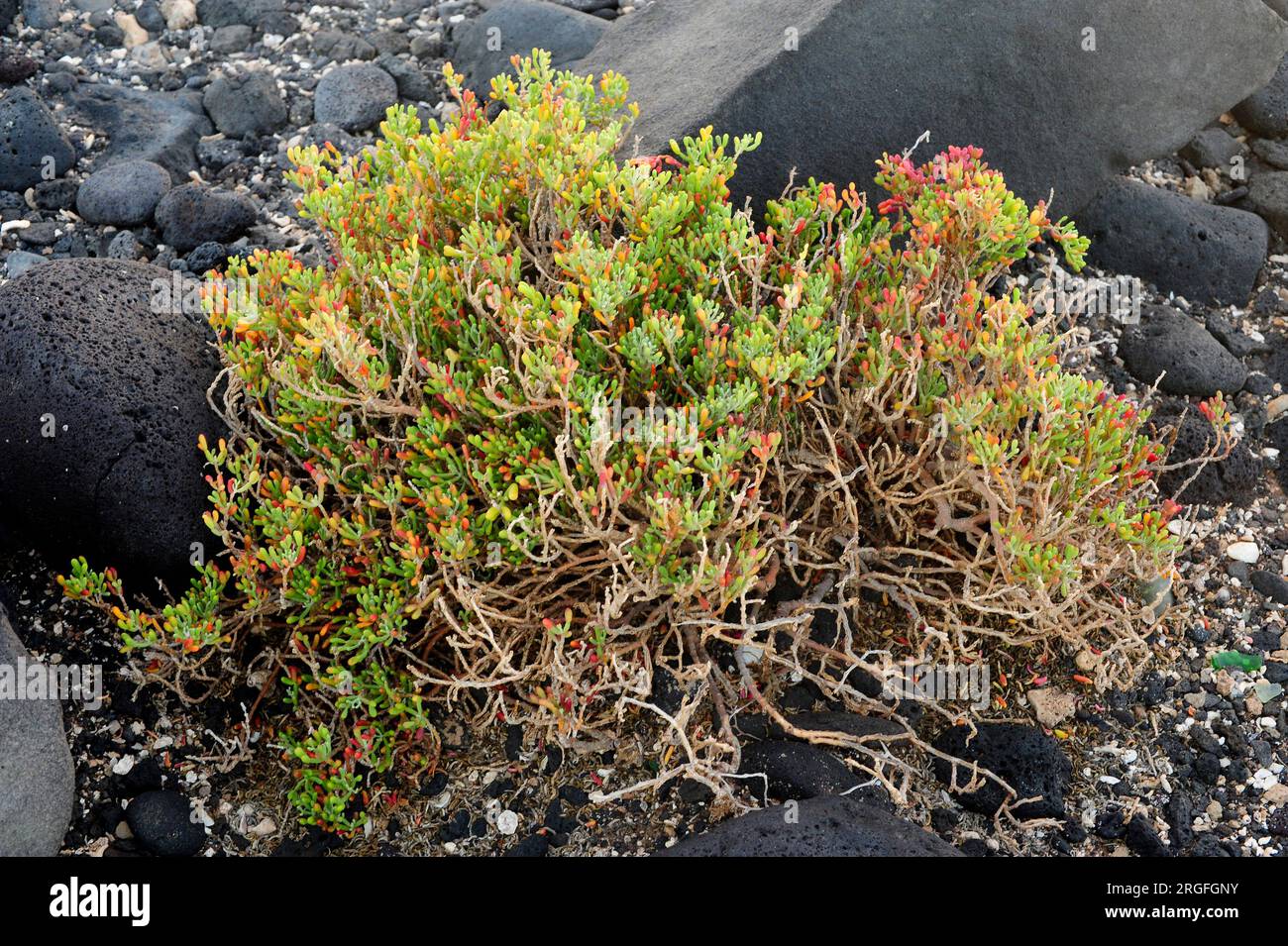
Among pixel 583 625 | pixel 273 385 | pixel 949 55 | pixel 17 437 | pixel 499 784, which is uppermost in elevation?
pixel 949 55

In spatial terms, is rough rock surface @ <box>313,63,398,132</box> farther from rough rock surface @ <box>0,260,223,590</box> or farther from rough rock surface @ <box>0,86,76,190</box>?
rough rock surface @ <box>0,260,223,590</box>

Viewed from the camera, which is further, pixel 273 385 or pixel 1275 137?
pixel 1275 137

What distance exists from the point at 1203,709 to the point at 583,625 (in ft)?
7.52

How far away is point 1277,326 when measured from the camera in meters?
6.40

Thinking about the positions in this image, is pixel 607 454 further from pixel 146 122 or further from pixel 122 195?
pixel 146 122

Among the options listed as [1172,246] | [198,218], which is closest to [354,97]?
[198,218]

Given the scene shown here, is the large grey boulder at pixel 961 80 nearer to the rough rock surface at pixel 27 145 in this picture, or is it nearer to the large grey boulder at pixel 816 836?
the large grey boulder at pixel 816 836

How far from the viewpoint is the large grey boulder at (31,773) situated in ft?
13.4

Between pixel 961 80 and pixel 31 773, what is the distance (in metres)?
4.74

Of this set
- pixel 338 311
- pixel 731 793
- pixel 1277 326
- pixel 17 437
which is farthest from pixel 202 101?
pixel 1277 326

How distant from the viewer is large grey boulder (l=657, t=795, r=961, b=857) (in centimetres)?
381

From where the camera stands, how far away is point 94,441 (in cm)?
458

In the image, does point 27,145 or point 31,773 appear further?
point 27,145

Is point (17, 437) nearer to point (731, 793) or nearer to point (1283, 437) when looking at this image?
point (731, 793)
